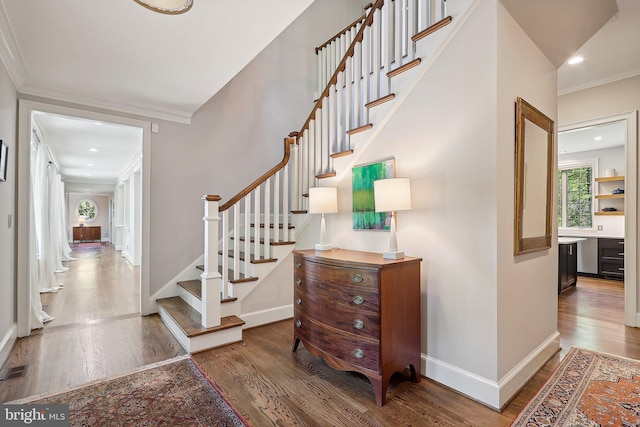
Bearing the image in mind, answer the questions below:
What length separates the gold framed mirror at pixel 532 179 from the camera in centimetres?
194

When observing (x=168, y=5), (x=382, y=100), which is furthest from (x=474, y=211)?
(x=168, y=5)

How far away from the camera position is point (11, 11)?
1.86m

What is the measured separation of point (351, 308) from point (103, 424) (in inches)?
59.9

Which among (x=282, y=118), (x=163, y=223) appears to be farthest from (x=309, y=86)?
(x=163, y=223)

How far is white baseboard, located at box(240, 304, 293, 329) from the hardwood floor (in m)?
0.08

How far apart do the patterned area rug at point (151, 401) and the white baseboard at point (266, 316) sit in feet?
2.84

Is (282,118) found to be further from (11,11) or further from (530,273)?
(530,273)

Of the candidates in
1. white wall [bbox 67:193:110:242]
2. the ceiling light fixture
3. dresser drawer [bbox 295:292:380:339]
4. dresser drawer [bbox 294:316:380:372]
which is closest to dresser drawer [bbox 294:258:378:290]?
dresser drawer [bbox 295:292:380:339]

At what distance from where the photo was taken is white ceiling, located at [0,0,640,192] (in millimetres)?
1887

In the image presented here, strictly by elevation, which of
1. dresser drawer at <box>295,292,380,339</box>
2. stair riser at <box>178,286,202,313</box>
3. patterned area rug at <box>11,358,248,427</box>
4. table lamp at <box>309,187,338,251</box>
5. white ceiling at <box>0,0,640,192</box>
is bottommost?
patterned area rug at <box>11,358,248,427</box>

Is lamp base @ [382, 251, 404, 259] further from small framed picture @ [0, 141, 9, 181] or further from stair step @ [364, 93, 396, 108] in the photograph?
small framed picture @ [0, 141, 9, 181]

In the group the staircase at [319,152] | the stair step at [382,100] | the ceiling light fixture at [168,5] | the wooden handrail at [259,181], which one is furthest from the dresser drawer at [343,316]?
the ceiling light fixture at [168,5]

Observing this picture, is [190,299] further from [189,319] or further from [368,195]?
[368,195]

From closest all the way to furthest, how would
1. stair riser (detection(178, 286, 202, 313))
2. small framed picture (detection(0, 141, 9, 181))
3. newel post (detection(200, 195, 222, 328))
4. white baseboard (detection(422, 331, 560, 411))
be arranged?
white baseboard (detection(422, 331, 560, 411)) < small framed picture (detection(0, 141, 9, 181)) < newel post (detection(200, 195, 222, 328)) < stair riser (detection(178, 286, 202, 313))
